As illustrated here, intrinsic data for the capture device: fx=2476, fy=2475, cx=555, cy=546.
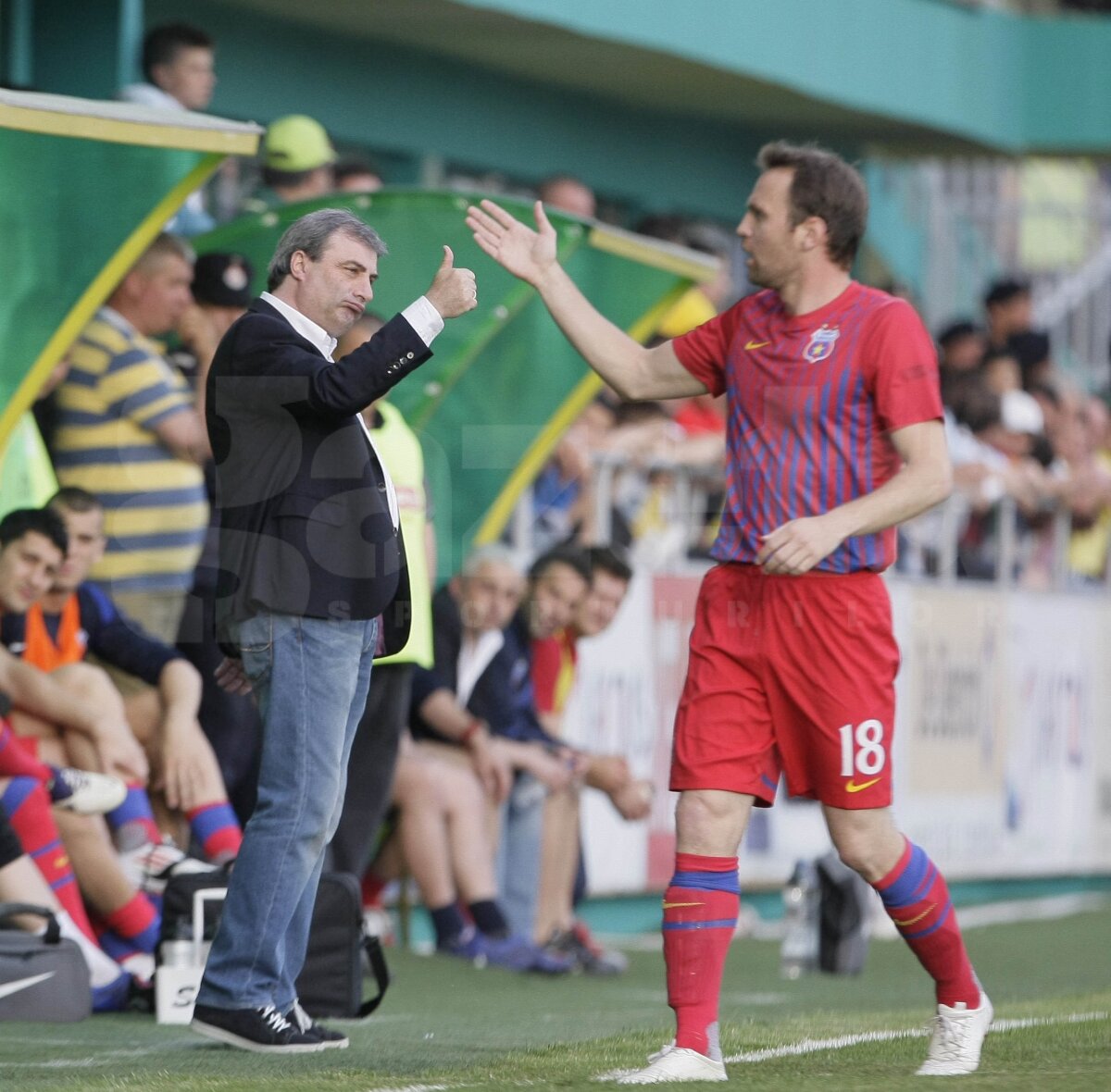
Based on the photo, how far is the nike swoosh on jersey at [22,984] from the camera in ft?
23.6

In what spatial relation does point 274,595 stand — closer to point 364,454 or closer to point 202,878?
point 364,454

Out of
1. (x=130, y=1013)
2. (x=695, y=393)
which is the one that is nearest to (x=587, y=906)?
(x=130, y=1013)

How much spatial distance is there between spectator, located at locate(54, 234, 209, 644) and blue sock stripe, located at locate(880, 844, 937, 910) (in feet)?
12.8

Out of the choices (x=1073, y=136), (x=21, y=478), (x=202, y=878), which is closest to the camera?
(x=202, y=878)

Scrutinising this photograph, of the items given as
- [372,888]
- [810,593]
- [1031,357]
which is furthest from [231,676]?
[1031,357]

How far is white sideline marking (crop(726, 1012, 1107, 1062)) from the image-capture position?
20.6 ft

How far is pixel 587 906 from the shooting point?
12102mm

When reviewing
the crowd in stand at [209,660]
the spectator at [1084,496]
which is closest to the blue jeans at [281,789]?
the crowd in stand at [209,660]

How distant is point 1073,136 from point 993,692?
22.9 feet

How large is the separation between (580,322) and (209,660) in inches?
129

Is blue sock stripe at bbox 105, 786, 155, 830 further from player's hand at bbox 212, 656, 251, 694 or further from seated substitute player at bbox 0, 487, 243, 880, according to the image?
player's hand at bbox 212, 656, 251, 694

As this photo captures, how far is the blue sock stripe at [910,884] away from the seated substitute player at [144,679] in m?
3.09

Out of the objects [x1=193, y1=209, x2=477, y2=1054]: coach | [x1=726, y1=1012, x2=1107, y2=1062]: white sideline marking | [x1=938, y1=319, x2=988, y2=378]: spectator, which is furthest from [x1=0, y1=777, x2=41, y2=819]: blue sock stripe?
[x1=938, y1=319, x2=988, y2=378]: spectator

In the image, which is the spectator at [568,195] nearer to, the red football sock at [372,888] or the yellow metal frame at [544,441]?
the yellow metal frame at [544,441]
